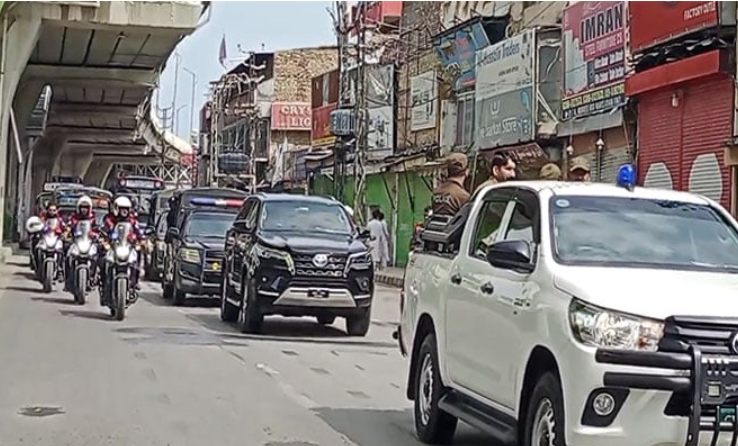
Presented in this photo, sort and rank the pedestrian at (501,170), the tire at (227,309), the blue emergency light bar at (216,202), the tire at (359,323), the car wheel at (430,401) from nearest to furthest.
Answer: the car wheel at (430,401)
the pedestrian at (501,170)
the tire at (359,323)
the tire at (227,309)
the blue emergency light bar at (216,202)

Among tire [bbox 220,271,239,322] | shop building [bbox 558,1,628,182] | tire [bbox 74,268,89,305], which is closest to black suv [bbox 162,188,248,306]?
tire [bbox 74,268,89,305]

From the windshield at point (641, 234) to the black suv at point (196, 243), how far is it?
15.2m

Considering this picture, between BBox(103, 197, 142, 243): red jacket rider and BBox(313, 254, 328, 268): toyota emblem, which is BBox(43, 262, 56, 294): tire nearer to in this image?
BBox(103, 197, 142, 243): red jacket rider

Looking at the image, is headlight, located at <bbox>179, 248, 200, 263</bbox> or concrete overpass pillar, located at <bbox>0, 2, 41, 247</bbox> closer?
headlight, located at <bbox>179, 248, 200, 263</bbox>

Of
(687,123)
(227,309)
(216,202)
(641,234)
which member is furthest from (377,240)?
(641,234)

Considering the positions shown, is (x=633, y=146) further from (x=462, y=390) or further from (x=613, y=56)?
(x=462, y=390)

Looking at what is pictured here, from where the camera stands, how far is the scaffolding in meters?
68.2

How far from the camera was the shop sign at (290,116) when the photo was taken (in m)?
65.8

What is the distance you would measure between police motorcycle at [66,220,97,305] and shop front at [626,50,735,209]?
9.62 meters

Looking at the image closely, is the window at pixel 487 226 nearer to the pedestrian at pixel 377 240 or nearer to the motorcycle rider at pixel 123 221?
the motorcycle rider at pixel 123 221

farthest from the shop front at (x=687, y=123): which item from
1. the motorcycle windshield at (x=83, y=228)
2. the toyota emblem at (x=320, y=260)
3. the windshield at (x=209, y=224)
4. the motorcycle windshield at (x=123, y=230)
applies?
the motorcycle windshield at (x=83, y=228)

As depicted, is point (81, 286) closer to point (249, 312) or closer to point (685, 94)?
point (249, 312)

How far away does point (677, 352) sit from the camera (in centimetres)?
685

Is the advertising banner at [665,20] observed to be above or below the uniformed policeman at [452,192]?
above
